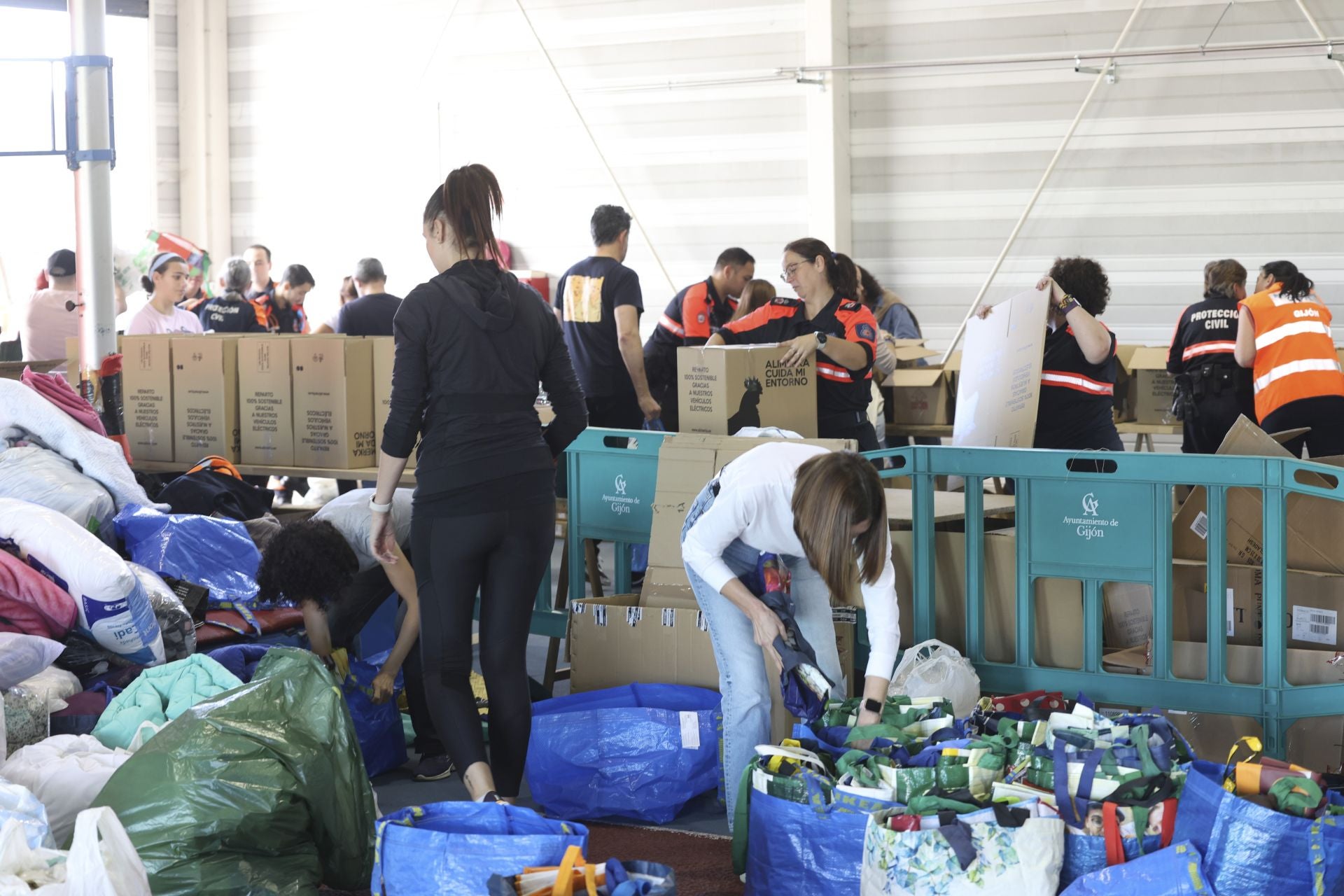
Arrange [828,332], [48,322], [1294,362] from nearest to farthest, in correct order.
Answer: [828,332] → [1294,362] → [48,322]

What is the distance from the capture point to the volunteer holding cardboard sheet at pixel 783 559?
8.72ft

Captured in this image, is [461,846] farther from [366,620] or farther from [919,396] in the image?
[919,396]

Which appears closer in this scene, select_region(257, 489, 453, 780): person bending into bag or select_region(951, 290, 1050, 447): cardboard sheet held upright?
select_region(257, 489, 453, 780): person bending into bag

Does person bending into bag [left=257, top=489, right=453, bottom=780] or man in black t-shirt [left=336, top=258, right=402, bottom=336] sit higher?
man in black t-shirt [left=336, top=258, right=402, bottom=336]

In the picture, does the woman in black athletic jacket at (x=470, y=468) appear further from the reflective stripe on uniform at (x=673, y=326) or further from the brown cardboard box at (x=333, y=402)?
the reflective stripe on uniform at (x=673, y=326)

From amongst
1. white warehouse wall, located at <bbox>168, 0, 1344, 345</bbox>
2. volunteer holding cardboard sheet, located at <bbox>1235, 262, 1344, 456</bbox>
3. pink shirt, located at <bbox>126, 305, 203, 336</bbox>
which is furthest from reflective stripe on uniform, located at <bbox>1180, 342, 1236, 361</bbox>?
pink shirt, located at <bbox>126, 305, 203, 336</bbox>

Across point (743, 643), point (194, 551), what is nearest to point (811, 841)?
point (743, 643)

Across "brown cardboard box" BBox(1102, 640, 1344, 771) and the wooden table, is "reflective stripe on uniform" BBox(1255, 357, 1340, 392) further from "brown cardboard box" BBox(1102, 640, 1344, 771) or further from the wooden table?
"brown cardboard box" BBox(1102, 640, 1344, 771)

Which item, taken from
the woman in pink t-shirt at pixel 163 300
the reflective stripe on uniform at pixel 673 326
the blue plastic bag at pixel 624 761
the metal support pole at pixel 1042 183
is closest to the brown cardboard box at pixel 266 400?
the woman in pink t-shirt at pixel 163 300

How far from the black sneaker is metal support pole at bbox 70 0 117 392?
2.52 meters

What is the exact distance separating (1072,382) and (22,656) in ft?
9.35

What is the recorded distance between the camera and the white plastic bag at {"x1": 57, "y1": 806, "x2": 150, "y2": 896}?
2051 mm

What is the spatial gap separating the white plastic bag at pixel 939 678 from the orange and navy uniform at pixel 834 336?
1.00 m

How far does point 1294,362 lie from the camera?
541cm
